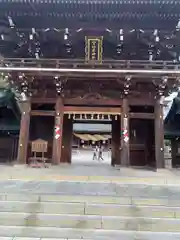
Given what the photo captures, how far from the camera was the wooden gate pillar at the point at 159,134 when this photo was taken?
10.2 metres

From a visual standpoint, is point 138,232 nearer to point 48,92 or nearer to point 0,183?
point 0,183

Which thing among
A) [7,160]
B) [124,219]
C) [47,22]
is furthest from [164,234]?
[7,160]

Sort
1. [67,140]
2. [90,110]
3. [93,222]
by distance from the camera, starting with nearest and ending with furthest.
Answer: [93,222], [90,110], [67,140]

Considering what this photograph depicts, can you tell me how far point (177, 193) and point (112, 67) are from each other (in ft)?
19.2

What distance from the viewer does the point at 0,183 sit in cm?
702

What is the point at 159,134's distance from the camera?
10.5 meters

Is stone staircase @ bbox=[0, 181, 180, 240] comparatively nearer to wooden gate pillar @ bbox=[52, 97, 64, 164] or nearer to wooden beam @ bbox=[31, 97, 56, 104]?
wooden gate pillar @ bbox=[52, 97, 64, 164]

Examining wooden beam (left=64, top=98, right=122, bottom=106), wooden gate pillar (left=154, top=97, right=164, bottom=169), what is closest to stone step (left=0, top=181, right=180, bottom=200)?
wooden gate pillar (left=154, top=97, right=164, bottom=169)

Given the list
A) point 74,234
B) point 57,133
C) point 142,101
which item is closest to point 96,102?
point 142,101

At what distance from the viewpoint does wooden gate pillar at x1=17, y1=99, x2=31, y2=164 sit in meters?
10.3

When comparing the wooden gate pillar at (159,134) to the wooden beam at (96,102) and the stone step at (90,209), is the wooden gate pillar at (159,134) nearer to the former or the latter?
the wooden beam at (96,102)

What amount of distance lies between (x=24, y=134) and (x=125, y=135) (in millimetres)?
4405

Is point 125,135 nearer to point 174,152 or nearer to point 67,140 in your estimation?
point 67,140

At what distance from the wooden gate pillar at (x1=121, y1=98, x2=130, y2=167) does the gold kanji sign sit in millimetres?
2302
